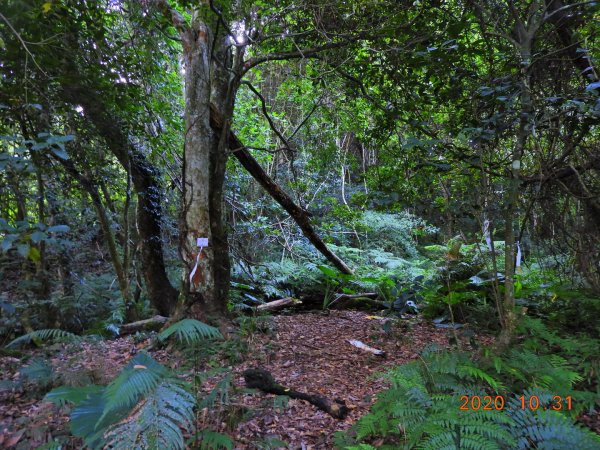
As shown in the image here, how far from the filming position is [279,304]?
22.9 ft

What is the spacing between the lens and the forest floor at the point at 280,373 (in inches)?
107

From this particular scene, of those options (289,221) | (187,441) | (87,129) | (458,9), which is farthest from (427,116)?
(289,221)

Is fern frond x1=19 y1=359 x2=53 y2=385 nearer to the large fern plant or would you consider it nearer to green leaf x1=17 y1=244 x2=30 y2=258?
green leaf x1=17 y1=244 x2=30 y2=258

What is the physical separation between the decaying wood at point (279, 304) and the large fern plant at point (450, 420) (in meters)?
3.97

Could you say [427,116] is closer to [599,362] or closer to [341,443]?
[599,362]

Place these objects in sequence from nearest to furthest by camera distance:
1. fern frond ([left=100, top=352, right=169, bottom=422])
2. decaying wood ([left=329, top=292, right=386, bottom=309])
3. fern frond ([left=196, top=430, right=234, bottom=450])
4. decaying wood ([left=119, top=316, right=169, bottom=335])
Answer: fern frond ([left=100, top=352, right=169, bottom=422]) < fern frond ([left=196, top=430, right=234, bottom=450]) < decaying wood ([left=119, top=316, right=169, bottom=335]) < decaying wood ([left=329, top=292, right=386, bottom=309])

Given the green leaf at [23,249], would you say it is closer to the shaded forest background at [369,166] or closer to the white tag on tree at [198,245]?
the shaded forest background at [369,166]

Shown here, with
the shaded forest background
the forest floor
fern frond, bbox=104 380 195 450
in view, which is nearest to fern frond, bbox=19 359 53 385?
the forest floor

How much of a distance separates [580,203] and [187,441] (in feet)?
16.0

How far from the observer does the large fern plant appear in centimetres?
204

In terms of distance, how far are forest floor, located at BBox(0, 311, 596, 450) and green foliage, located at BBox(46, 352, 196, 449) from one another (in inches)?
37.7

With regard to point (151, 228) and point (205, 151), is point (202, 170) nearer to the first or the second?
point (205, 151)

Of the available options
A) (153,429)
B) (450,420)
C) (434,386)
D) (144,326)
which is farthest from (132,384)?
(144,326)

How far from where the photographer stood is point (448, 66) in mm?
4160
